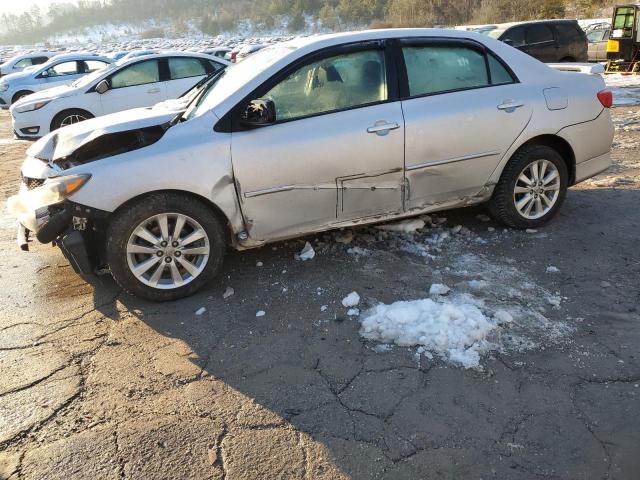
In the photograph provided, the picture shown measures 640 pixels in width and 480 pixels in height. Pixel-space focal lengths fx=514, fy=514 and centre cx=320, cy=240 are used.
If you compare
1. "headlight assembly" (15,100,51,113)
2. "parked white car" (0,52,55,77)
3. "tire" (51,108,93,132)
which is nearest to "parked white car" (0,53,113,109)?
"headlight assembly" (15,100,51,113)

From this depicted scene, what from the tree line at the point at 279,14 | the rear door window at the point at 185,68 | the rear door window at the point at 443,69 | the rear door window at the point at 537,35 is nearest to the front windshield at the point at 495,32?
the rear door window at the point at 537,35

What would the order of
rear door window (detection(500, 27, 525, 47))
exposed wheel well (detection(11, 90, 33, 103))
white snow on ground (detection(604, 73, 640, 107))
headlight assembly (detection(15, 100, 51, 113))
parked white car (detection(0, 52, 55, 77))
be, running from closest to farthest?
headlight assembly (detection(15, 100, 51, 113)) → white snow on ground (detection(604, 73, 640, 107)) → rear door window (detection(500, 27, 525, 47)) → exposed wheel well (detection(11, 90, 33, 103)) → parked white car (detection(0, 52, 55, 77))

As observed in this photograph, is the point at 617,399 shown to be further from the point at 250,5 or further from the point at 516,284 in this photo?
the point at 250,5

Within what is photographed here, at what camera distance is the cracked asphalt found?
90.0 inches

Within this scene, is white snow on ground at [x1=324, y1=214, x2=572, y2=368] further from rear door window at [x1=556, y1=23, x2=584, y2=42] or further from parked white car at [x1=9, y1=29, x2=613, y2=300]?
rear door window at [x1=556, y1=23, x2=584, y2=42]

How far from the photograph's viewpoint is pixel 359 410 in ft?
8.41

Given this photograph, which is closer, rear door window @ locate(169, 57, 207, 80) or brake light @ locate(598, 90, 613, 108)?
brake light @ locate(598, 90, 613, 108)

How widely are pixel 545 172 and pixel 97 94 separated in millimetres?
7835

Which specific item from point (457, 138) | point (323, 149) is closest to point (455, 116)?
point (457, 138)

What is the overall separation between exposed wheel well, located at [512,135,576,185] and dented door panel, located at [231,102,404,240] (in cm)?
133

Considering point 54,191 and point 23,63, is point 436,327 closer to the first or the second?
point 54,191

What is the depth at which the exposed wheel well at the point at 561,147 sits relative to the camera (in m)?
4.43

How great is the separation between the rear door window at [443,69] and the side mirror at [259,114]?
114cm

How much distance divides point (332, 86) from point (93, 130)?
6.14ft
